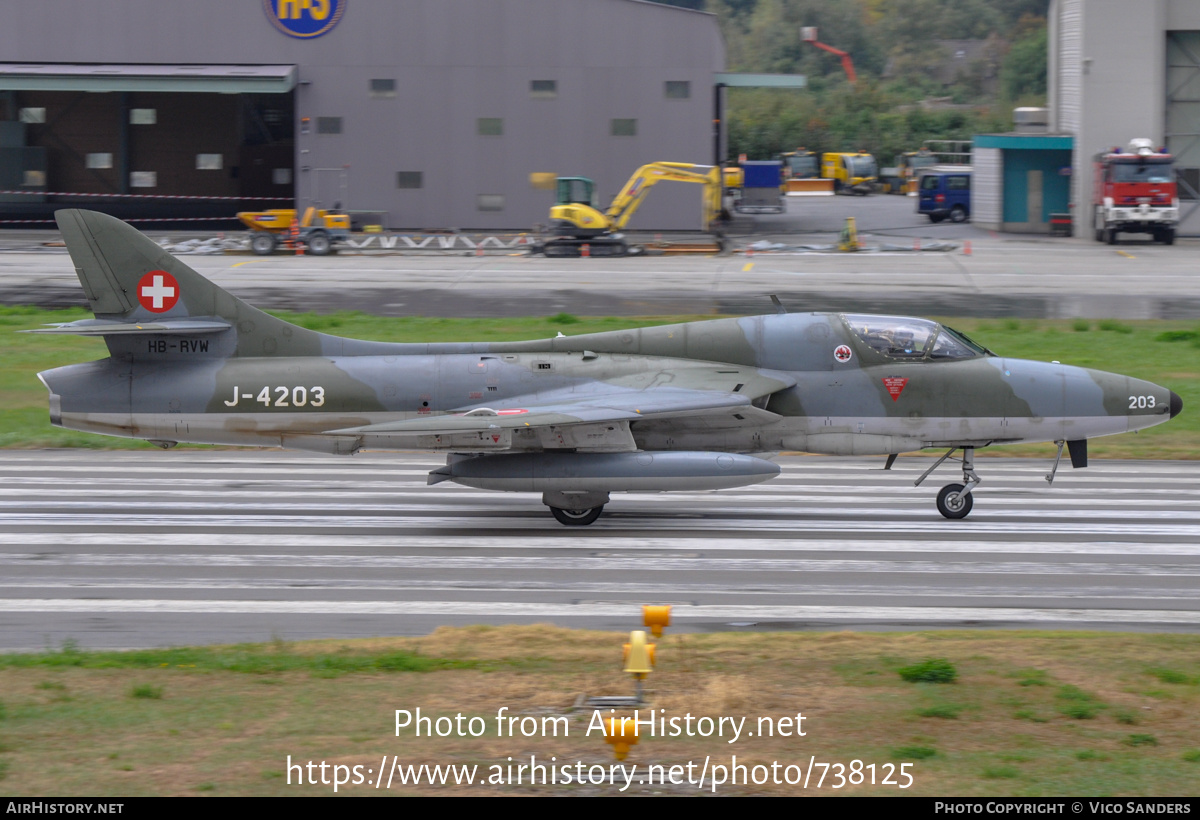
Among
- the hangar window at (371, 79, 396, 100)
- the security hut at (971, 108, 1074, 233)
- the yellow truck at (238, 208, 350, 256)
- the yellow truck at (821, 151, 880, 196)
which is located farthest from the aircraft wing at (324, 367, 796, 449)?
the yellow truck at (821, 151, 880, 196)

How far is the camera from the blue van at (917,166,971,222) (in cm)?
6116

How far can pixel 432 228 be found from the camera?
56656 millimetres

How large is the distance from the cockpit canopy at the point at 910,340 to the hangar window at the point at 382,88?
43.1 m

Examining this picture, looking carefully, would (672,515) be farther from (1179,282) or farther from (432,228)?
(432,228)

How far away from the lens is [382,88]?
55406 millimetres

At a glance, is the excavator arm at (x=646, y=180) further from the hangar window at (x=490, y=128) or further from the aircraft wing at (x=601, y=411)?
the aircraft wing at (x=601, y=411)

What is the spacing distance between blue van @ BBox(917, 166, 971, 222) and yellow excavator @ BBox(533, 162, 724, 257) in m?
15.2

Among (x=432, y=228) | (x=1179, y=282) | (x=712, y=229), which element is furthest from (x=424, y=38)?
(x=1179, y=282)

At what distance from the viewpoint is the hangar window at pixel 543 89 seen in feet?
182

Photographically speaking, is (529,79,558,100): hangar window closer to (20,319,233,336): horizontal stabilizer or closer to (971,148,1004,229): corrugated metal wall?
(971,148,1004,229): corrugated metal wall

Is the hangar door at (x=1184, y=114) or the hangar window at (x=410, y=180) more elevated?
the hangar door at (x=1184, y=114)

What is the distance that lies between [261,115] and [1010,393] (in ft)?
173

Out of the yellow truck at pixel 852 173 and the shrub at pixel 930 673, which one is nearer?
the shrub at pixel 930 673

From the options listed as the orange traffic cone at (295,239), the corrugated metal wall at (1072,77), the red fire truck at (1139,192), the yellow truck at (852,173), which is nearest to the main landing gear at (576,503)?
the orange traffic cone at (295,239)
